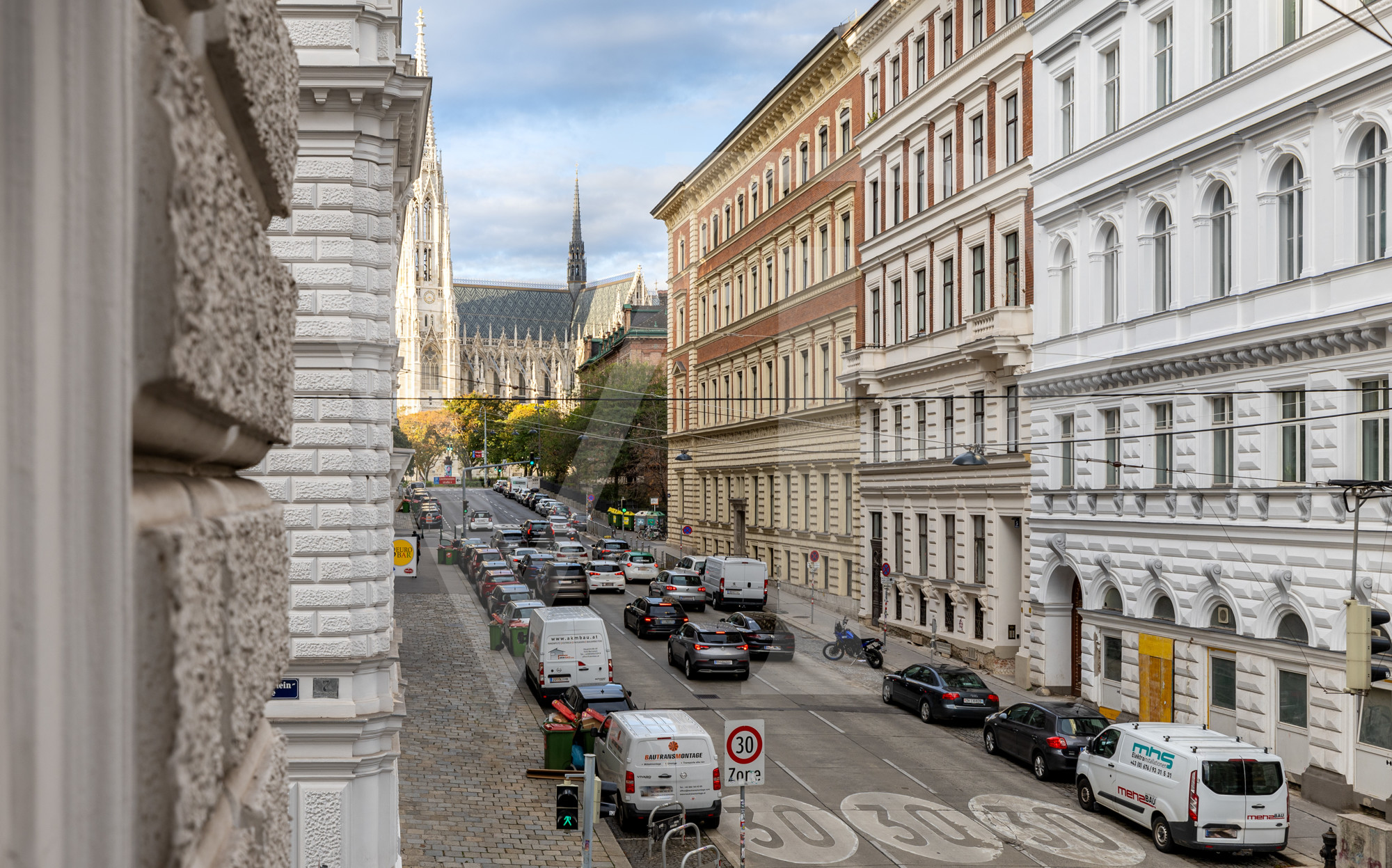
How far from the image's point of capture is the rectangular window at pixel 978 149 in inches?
1540

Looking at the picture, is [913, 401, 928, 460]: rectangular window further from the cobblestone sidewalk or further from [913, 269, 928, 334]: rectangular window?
the cobblestone sidewalk

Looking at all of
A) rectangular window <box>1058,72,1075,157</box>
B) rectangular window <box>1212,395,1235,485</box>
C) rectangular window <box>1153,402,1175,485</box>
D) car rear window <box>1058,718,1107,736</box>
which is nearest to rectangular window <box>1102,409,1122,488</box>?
rectangular window <box>1153,402,1175,485</box>

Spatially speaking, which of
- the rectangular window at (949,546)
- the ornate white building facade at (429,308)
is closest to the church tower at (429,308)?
the ornate white building facade at (429,308)

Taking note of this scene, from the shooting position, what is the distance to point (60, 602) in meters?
1.38

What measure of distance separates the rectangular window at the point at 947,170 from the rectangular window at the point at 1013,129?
10.7 feet

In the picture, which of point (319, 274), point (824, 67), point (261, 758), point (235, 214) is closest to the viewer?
point (235, 214)

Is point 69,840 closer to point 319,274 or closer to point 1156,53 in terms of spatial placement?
point 319,274

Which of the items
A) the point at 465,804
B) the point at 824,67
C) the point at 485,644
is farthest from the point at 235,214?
the point at 824,67

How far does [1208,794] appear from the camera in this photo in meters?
20.3

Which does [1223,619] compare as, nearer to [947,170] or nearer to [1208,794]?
[1208,794]

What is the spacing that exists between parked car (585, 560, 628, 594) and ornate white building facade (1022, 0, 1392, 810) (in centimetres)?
2410

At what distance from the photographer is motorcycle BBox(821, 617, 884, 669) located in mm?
39312

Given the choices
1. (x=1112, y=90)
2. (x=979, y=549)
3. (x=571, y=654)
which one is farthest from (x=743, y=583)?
(x=1112, y=90)

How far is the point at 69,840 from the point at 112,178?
2.36 ft
